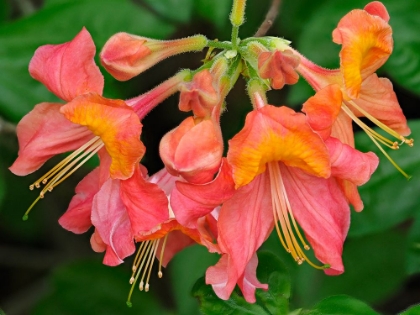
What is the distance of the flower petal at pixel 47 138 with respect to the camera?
1.46 metres

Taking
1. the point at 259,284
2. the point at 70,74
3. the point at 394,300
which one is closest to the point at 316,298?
the point at 394,300

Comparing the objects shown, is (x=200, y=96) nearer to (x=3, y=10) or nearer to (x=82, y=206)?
(x=82, y=206)

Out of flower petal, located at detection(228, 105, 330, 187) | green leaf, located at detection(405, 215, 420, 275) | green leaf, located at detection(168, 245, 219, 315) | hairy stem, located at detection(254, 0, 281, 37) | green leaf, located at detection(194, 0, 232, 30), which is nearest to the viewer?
flower petal, located at detection(228, 105, 330, 187)

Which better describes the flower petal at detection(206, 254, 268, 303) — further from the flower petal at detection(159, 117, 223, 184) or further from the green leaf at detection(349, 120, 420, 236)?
the green leaf at detection(349, 120, 420, 236)

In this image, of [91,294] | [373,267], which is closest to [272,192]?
[373,267]

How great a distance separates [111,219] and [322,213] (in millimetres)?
400

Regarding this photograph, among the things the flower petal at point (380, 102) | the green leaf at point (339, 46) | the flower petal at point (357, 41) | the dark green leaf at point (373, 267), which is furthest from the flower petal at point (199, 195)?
the dark green leaf at point (373, 267)

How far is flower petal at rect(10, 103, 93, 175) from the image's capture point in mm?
1462

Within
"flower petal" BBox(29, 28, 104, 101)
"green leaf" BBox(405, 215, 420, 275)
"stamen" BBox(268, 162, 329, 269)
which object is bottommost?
"green leaf" BBox(405, 215, 420, 275)

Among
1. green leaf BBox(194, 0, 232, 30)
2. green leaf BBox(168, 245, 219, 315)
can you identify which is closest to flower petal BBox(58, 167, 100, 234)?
green leaf BBox(194, 0, 232, 30)

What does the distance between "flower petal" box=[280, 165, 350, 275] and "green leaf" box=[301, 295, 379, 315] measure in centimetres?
6

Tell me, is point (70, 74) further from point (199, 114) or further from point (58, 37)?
point (58, 37)

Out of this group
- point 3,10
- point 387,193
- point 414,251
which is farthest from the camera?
point 3,10

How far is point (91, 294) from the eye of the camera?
2553 millimetres
